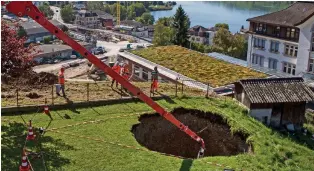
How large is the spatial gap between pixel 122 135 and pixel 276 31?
28.0 meters

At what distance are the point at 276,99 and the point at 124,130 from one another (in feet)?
26.9

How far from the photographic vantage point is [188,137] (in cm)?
1864

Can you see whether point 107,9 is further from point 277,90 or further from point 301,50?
point 277,90

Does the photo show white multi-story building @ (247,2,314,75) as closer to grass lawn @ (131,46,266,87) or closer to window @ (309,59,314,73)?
window @ (309,59,314,73)

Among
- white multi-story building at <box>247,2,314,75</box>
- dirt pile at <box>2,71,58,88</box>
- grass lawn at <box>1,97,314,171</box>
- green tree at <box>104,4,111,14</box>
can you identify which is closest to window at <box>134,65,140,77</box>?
dirt pile at <box>2,71,58,88</box>

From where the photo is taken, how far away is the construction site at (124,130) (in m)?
13.9

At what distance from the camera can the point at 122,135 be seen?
16.4 m

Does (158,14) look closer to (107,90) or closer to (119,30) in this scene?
(119,30)

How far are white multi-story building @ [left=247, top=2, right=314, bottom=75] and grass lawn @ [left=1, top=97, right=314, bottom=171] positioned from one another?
67.9 ft

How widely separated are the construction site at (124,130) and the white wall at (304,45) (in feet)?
60.9

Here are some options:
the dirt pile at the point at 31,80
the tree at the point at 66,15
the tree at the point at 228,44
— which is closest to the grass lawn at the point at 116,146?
the dirt pile at the point at 31,80

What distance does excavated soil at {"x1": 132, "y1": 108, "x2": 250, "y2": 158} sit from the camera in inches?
704

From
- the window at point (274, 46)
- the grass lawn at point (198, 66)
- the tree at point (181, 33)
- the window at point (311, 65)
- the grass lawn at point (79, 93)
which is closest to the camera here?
the grass lawn at point (79, 93)

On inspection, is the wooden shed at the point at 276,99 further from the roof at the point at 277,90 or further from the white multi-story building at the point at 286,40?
the white multi-story building at the point at 286,40
